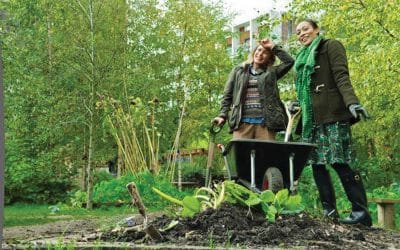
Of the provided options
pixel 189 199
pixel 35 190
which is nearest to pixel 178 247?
pixel 189 199

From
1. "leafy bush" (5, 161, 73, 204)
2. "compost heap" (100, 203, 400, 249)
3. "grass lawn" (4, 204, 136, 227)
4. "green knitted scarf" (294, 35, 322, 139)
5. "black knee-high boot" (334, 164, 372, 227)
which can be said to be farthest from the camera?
"leafy bush" (5, 161, 73, 204)

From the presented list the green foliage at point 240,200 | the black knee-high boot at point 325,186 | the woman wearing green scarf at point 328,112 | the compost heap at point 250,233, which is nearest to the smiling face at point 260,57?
the woman wearing green scarf at point 328,112

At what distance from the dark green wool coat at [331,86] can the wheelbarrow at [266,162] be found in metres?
0.29

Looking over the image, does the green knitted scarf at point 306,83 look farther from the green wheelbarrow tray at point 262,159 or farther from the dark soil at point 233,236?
the dark soil at point 233,236

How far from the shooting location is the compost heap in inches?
104

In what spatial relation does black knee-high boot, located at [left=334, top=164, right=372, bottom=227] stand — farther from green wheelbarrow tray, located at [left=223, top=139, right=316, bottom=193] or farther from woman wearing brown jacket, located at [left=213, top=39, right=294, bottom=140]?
woman wearing brown jacket, located at [left=213, top=39, right=294, bottom=140]

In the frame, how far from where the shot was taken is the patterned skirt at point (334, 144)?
4.09 metres

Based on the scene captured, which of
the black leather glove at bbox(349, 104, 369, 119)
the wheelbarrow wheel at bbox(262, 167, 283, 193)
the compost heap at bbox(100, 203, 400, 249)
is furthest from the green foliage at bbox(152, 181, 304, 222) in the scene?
the black leather glove at bbox(349, 104, 369, 119)

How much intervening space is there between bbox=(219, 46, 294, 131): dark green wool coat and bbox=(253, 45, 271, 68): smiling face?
54 millimetres

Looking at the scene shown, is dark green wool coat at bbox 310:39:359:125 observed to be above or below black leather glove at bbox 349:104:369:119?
above

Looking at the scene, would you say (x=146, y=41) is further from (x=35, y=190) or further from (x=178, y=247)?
(x=178, y=247)

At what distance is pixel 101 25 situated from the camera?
32.4 feet

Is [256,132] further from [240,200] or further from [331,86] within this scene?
[240,200]

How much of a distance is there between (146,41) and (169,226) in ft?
33.6
